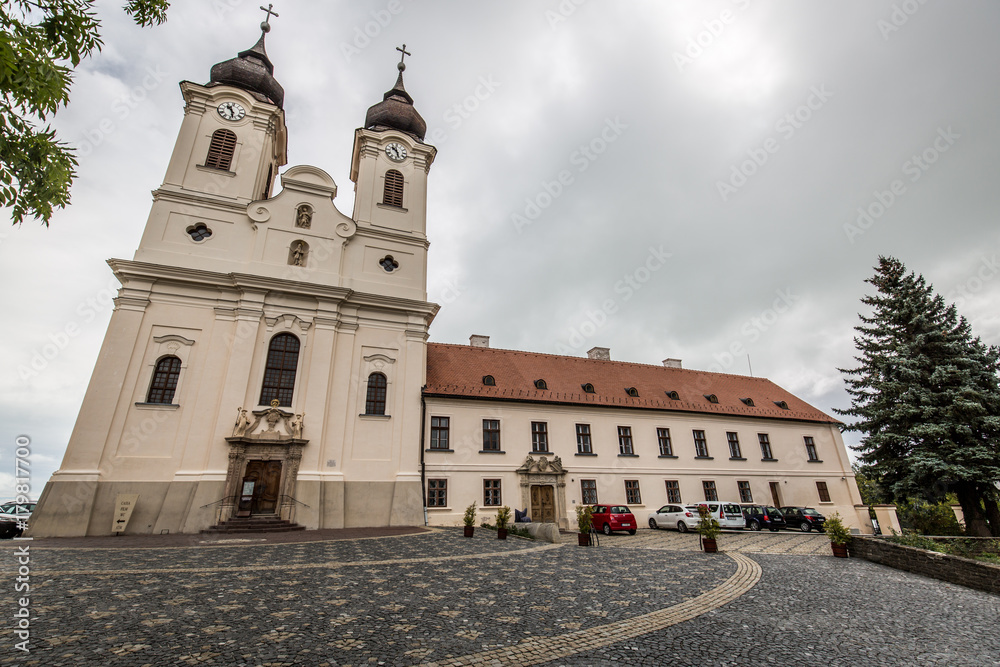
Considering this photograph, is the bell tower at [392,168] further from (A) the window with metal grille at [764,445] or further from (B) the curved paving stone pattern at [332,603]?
(A) the window with metal grille at [764,445]

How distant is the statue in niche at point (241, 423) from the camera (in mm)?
16547

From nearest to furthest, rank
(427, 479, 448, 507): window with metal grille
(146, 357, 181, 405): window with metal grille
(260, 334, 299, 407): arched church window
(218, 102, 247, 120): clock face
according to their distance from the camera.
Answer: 1. (146, 357, 181, 405): window with metal grille
2. (260, 334, 299, 407): arched church window
3. (427, 479, 448, 507): window with metal grille
4. (218, 102, 247, 120): clock face

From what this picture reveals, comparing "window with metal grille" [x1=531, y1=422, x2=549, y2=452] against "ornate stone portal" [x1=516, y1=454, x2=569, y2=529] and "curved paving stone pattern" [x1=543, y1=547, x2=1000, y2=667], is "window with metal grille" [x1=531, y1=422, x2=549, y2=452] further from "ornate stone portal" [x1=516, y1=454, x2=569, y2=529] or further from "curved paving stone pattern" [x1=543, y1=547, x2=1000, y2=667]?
"curved paving stone pattern" [x1=543, y1=547, x2=1000, y2=667]

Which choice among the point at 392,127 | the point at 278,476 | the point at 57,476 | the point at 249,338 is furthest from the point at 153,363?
the point at 392,127

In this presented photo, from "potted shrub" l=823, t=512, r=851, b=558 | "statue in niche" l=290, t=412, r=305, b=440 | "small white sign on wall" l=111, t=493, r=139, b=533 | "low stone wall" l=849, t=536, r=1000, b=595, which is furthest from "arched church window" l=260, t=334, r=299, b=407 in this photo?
"low stone wall" l=849, t=536, r=1000, b=595

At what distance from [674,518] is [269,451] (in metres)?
17.5

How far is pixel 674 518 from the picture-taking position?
20.5 m

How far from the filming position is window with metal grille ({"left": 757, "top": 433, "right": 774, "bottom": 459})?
25.4 metres

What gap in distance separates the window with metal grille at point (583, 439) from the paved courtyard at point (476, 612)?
38.4 feet

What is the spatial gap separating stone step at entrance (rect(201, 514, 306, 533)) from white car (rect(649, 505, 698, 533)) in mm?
15590

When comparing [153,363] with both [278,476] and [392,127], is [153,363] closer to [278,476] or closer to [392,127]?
[278,476]

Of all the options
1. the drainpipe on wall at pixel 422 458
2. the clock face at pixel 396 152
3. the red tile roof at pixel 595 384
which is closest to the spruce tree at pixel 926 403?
the red tile roof at pixel 595 384

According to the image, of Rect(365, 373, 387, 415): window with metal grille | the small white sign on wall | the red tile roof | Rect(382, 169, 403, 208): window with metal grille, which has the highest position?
Rect(382, 169, 403, 208): window with metal grille

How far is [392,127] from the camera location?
2658 centimetres
